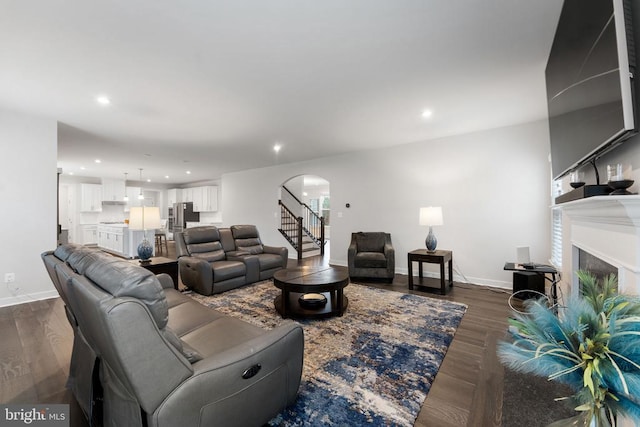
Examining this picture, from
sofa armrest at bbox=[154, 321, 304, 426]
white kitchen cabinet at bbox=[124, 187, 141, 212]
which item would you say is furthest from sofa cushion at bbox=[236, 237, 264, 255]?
white kitchen cabinet at bbox=[124, 187, 141, 212]

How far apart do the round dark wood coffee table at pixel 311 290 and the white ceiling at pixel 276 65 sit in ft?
6.92

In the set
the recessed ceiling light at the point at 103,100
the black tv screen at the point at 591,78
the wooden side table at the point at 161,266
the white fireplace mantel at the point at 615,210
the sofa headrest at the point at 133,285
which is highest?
the recessed ceiling light at the point at 103,100

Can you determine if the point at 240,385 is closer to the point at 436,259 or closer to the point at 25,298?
the point at 436,259

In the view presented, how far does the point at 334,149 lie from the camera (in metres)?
5.55

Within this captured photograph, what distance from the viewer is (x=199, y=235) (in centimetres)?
446

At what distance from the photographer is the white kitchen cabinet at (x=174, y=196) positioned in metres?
10.9

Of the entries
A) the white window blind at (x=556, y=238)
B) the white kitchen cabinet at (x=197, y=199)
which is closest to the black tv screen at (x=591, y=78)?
the white window blind at (x=556, y=238)

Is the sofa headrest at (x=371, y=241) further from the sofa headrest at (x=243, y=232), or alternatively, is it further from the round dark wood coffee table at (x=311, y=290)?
the sofa headrest at (x=243, y=232)

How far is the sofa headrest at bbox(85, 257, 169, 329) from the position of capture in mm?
1047

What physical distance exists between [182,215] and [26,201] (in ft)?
22.2

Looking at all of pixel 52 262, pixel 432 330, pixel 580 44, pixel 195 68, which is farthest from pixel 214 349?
pixel 580 44

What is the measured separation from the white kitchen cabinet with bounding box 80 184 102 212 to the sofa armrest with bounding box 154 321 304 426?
10.4 metres

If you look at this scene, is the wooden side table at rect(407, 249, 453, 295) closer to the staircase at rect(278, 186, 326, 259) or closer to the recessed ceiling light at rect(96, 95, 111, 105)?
the staircase at rect(278, 186, 326, 259)

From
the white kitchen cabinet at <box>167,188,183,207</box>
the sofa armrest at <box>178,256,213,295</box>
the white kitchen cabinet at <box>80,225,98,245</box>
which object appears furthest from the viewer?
the white kitchen cabinet at <box>167,188,183,207</box>
